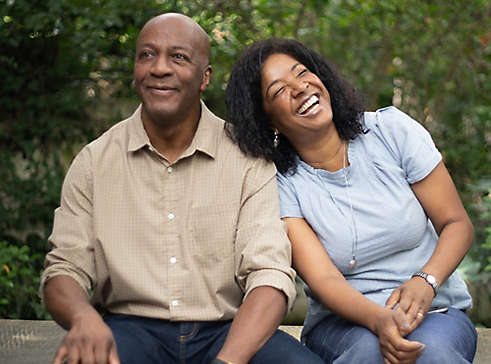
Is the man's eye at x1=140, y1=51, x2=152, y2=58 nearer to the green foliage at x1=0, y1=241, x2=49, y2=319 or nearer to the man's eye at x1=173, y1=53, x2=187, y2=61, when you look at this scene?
the man's eye at x1=173, y1=53, x2=187, y2=61

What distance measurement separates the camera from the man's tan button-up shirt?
8.22 ft

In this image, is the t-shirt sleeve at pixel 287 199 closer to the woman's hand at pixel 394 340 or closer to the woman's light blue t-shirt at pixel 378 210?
the woman's light blue t-shirt at pixel 378 210

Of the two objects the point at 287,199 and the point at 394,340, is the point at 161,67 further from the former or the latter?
the point at 394,340

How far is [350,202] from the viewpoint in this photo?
2652mm

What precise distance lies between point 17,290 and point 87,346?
2113mm

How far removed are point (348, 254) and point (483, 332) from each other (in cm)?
117

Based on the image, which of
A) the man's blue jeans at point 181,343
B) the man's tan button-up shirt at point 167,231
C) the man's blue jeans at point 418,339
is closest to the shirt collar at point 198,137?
the man's tan button-up shirt at point 167,231

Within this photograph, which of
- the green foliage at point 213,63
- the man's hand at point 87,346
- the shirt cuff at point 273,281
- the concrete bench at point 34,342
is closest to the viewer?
the man's hand at point 87,346

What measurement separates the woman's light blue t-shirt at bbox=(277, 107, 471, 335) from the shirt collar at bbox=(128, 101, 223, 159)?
29cm

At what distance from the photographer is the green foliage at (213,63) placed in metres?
4.70

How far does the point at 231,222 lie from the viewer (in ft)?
8.43

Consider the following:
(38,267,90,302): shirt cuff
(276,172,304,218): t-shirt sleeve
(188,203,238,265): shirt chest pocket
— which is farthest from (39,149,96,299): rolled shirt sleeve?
(276,172,304,218): t-shirt sleeve

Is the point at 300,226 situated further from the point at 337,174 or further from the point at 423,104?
the point at 423,104

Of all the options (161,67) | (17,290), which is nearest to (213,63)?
(17,290)
